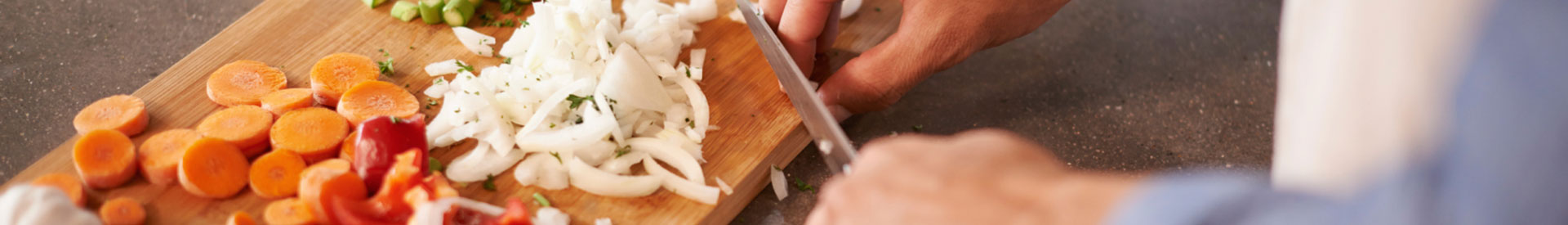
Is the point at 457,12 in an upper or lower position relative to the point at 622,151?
upper

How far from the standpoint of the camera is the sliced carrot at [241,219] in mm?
1312

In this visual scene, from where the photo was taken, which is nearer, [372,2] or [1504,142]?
[1504,142]

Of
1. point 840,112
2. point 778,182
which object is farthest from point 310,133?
point 840,112

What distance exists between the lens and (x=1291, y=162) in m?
0.89

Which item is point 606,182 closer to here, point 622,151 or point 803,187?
point 622,151

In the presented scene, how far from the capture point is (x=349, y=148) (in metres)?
1.46

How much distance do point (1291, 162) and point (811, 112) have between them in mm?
780

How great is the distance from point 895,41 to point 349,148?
89cm


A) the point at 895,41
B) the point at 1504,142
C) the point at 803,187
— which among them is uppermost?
the point at 1504,142

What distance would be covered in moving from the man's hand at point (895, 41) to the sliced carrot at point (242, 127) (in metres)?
0.82

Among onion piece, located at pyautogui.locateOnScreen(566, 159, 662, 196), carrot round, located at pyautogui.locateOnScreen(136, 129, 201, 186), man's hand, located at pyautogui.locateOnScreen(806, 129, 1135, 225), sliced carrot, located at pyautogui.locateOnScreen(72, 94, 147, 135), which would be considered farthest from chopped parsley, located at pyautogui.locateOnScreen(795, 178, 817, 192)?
sliced carrot, located at pyautogui.locateOnScreen(72, 94, 147, 135)

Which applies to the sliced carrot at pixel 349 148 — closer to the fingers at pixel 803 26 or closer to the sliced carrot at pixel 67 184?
the sliced carrot at pixel 67 184

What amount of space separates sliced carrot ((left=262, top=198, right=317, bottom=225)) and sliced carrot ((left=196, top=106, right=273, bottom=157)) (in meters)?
0.14

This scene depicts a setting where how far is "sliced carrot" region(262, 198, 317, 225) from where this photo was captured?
1.33m
